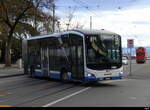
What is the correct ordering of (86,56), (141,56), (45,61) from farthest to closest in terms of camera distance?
(141,56), (45,61), (86,56)

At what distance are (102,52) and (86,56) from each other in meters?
0.95

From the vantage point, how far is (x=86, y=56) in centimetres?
1466

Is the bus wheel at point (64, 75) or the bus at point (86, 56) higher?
the bus at point (86, 56)

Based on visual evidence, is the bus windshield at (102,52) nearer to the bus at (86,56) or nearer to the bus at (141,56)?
the bus at (86,56)

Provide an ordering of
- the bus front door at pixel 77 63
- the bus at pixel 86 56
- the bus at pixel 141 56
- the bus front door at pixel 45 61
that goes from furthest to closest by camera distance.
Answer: the bus at pixel 141 56, the bus front door at pixel 45 61, the bus front door at pixel 77 63, the bus at pixel 86 56

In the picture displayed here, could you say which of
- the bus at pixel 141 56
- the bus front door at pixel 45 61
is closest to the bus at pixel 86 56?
the bus front door at pixel 45 61

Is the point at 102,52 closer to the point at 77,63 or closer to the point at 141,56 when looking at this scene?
the point at 77,63

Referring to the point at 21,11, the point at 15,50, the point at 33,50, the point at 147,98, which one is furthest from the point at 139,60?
the point at 147,98

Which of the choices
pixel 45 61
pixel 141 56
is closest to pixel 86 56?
pixel 45 61

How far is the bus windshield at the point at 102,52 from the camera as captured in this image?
1473 centimetres

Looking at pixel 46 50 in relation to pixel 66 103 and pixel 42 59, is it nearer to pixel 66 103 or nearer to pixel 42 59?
pixel 42 59

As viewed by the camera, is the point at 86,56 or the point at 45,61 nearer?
the point at 86,56

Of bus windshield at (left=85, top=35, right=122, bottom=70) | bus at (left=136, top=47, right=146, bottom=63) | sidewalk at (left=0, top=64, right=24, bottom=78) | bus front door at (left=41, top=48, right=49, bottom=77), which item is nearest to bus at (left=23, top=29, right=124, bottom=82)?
bus windshield at (left=85, top=35, right=122, bottom=70)

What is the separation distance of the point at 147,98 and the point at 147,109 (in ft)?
8.25
